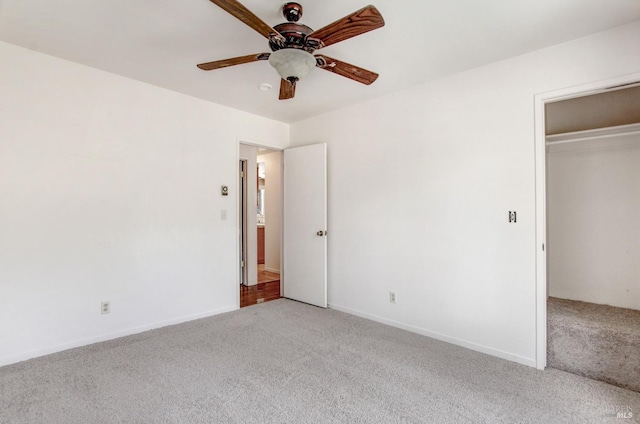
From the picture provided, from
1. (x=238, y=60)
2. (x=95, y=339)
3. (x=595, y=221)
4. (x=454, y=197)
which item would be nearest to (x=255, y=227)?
(x=95, y=339)

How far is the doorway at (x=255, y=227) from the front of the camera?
487cm

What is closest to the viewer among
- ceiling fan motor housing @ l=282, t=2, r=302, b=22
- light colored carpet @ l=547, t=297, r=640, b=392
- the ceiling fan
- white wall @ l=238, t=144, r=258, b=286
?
the ceiling fan

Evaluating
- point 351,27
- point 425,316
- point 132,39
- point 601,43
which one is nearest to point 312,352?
point 425,316

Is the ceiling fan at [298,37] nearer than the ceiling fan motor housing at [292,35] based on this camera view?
Yes

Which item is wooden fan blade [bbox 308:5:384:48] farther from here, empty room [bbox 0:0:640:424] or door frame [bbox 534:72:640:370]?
door frame [bbox 534:72:640:370]

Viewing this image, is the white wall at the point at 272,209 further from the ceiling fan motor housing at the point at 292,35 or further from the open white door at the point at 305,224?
the ceiling fan motor housing at the point at 292,35

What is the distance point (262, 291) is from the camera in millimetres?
4871

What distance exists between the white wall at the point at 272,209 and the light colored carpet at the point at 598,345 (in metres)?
4.21

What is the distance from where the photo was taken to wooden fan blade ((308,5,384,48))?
1.54 meters

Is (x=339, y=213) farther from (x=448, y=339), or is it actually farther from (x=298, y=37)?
(x=298, y=37)

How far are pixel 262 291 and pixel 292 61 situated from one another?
12.2 ft

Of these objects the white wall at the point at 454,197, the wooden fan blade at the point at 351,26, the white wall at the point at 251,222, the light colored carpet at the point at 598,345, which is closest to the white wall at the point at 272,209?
the white wall at the point at 251,222

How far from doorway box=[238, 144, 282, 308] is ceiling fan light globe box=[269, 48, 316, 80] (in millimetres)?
2711

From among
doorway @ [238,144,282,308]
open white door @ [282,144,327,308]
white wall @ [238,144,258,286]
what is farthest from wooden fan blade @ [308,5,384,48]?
white wall @ [238,144,258,286]
